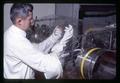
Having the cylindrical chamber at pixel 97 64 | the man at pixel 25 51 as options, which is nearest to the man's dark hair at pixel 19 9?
the man at pixel 25 51

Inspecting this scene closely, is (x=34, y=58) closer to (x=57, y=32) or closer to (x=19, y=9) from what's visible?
(x=57, y=32)

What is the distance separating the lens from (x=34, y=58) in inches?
121

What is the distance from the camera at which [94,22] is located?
3.12 m

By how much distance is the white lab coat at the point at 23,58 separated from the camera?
3.07 meters

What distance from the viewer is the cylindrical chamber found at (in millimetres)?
3107

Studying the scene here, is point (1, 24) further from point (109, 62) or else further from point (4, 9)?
point (109, 62)

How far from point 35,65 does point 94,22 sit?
59cm

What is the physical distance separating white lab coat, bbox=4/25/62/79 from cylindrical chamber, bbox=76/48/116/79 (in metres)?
0.19

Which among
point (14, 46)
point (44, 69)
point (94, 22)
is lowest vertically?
point (44, 69)

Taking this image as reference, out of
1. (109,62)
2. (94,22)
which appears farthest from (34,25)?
(109,62)

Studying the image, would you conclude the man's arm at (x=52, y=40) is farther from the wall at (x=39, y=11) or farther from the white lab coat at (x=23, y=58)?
the wall at (x=39, y=11)

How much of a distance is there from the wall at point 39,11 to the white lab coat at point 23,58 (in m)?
0.06

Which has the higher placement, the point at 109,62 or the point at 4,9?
A: the point at 4,9

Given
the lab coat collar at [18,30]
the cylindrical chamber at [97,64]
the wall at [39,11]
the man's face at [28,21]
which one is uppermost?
the wall at [39,11]
